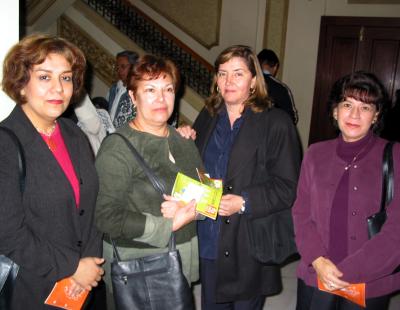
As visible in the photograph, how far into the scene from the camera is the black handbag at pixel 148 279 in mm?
1497

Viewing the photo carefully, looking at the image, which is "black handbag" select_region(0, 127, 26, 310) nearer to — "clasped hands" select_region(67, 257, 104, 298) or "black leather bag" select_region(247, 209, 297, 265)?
"clasped hands" select_region(67, 257, 104, 298)

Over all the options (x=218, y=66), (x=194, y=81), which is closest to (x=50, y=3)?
(x=194, y=81)

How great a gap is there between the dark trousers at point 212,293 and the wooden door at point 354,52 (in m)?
4.52

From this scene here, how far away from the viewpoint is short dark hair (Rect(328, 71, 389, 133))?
1634mm

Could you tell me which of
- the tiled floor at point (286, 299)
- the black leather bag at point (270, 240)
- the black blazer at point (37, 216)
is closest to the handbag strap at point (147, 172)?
the black blazer at point (37, 216)

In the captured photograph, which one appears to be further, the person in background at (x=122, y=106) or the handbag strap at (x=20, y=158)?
the person in background at (x=122, y=106)

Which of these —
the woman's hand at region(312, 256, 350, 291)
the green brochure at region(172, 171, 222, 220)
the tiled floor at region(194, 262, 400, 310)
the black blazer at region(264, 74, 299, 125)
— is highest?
the black blazer at region(264, 74, 299, 125)

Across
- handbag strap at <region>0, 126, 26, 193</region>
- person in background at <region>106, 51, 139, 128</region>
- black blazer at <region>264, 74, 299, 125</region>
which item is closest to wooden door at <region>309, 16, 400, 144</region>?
black blazer at <region>264, 74, 299, 125</region>

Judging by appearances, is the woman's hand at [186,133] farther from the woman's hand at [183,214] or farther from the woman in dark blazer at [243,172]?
the woman's hand at [183,214]

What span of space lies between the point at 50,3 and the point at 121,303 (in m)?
6.75

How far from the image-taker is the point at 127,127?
1.60 metres

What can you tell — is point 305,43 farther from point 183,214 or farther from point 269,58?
point 183,214

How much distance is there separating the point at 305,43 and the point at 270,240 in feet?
17.2

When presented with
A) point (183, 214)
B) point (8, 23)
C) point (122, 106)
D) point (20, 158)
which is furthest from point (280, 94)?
point (20, 158)
